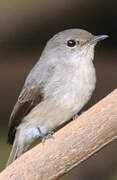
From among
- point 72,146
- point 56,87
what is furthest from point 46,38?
point 72,146

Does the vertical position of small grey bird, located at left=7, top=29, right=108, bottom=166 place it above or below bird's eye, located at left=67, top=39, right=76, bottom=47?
below

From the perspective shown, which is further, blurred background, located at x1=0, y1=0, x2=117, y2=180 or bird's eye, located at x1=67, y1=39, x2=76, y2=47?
blurred background, located at x1=0, y1=0, x2=117, y2=180

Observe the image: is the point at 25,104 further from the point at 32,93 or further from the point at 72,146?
the point at 72,146

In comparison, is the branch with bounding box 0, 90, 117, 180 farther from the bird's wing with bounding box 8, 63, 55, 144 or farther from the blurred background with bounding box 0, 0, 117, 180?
the blurred background with bounding box 0, 0, 117, 180

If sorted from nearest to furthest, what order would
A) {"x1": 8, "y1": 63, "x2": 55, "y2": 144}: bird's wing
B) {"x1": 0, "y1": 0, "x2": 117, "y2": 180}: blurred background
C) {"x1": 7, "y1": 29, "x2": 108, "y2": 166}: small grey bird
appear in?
{"x1": 7, "y1": 29, "x2": 108, "y2": 166}: small grey bird, {"x1": 8, "y1": 63, "x2": 55, "y2": 144}: bird's wing, {"x1": 0, "y1": 0, "x2": 117, "y2": 180}: blurred background

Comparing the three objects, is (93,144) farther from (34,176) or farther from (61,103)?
(61,103)

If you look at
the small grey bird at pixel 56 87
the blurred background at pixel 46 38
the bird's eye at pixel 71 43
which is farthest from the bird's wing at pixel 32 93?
the blurred background at pixel 46 38

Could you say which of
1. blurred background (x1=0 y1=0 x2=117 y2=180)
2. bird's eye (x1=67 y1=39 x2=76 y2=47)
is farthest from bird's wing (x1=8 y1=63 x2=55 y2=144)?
blurred background (x1=0 y1=0 x2=117 y2=180)
